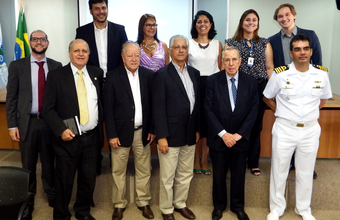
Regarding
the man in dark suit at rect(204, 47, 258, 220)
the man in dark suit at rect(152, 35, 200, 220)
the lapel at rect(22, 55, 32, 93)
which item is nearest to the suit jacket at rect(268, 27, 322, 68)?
the man in dark suit at rect(204, 47, 258, 220)

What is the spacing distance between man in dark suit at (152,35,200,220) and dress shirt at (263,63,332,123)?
2.46 ft

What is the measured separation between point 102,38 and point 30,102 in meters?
0.94

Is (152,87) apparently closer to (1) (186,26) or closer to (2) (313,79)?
(2) (313,79)

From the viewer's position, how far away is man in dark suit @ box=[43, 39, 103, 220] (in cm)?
250

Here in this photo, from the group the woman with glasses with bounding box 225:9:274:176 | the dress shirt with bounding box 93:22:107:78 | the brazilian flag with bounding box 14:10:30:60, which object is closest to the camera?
the woman with glasses with bounding box 225:9:274:176

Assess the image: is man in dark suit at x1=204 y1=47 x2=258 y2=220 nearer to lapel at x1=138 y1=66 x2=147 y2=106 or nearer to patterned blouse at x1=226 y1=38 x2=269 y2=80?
patterned blouse at x1=226 y1=38 x2=269 y2=80

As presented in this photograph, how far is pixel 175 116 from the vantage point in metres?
2.60

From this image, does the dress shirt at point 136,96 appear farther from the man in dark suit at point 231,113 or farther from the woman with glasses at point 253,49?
the woman with glasses at point 253,49

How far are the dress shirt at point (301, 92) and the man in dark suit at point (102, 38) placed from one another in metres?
1.59

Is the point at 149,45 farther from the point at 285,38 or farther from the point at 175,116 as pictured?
the point at 285,38

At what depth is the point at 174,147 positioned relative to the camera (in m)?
2.64

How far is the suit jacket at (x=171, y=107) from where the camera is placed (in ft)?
8.44

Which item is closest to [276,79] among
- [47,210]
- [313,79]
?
[313,79]

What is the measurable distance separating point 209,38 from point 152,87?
38.5 inches
